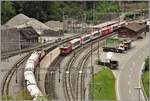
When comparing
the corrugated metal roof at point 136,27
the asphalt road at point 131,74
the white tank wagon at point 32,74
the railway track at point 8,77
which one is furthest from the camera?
the corrugated metal roof at point 136,27

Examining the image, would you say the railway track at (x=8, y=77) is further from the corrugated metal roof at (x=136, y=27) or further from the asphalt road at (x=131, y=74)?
the corrugated metal roof at (x=136, y=27)

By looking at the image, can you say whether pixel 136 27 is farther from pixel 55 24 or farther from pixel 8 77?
pixel 8 77

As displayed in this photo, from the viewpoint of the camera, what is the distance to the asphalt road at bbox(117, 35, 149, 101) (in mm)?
8590

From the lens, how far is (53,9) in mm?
17359

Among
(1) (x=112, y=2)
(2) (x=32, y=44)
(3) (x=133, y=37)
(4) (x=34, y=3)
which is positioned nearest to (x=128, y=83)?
(2) (x=32, y=44)

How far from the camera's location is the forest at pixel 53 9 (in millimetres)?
16141

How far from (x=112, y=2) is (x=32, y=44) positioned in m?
8.82

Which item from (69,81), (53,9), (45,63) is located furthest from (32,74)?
(53,9)

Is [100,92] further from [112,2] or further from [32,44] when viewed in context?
[112,2]

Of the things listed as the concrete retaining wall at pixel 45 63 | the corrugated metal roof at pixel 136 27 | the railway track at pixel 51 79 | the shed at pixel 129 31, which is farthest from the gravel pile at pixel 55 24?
the railway track at pixel 51 79

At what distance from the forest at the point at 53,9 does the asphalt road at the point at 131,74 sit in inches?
191

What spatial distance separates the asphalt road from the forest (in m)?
4.86

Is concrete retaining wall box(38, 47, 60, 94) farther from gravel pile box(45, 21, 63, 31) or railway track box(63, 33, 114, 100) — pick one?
gravel pile box(45, 21, 63, 31)

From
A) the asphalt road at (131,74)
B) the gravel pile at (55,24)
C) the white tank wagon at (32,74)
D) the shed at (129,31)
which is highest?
the gravel pile at (55,24)
